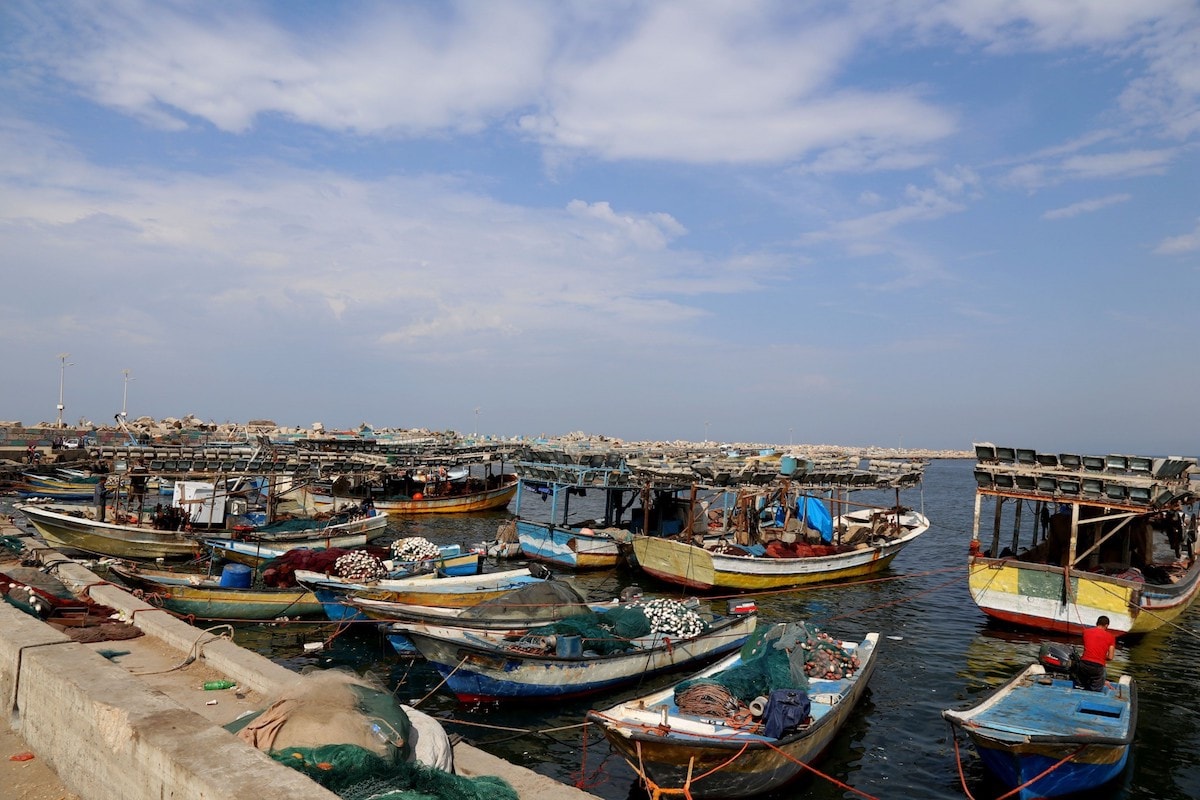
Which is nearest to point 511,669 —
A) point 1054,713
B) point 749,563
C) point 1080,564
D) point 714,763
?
point 714,763

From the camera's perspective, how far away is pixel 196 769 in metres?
4.42

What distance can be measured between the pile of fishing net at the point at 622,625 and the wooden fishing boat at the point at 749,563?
6575 millimetres

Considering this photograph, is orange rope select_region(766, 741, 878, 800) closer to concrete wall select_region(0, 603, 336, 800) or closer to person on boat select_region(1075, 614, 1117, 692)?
person on boat select_region(1075, 614, 1117, 692)

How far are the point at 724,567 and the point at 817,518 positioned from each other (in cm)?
614

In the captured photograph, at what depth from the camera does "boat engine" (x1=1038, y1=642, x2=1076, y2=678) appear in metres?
12.0

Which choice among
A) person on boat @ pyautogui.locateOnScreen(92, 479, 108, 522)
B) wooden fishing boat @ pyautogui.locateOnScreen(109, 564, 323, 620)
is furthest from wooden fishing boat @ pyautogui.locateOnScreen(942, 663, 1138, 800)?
person on boat @ pyautogui.locateOnScreen(92, 479, 108, 522)

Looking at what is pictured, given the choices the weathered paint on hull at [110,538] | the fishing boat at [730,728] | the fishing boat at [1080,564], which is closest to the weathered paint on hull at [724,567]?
the fishing boat at [1080,564]

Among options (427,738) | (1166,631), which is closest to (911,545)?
(1166,631)

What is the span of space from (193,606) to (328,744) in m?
13.2

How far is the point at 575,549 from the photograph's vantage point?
25594mm

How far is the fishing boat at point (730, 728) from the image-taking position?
8859mm

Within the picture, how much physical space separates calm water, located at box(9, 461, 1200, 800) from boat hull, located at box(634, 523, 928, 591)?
50 centimetres

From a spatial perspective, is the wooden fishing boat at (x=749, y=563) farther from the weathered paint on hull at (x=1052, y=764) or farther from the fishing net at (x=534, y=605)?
the weathered paint on hull at (x=1052, y=764)

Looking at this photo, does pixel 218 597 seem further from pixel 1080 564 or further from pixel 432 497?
pixel 432 497
